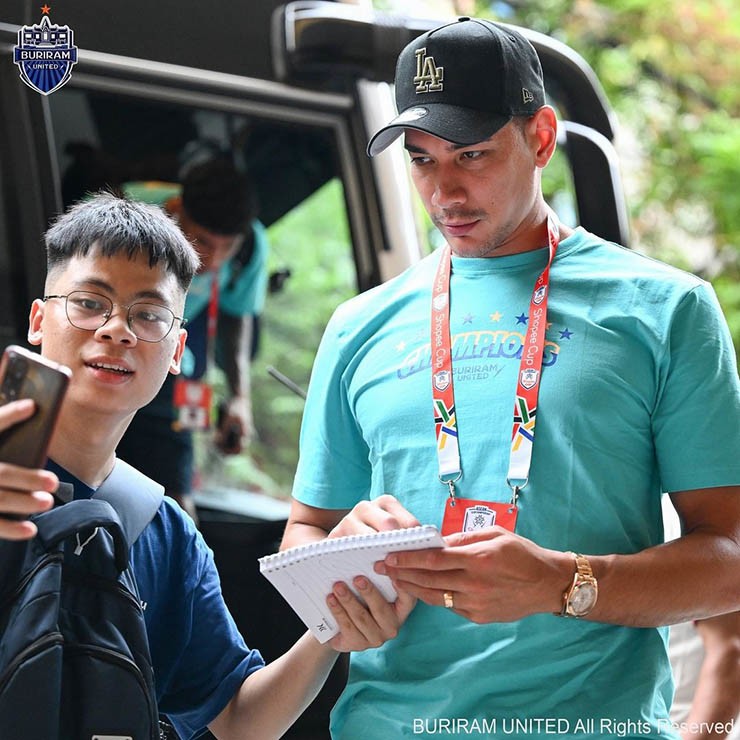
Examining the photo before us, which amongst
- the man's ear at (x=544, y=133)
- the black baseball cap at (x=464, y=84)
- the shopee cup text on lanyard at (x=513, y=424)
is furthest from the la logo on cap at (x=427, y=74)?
the shopee cup text on lanyard at (x=513, y=424)

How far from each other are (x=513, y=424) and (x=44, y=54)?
112 cm

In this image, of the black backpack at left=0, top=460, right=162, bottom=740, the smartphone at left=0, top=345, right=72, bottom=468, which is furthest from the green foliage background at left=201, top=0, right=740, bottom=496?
the smartphone at left=0, top=345, right=72, bottom=468

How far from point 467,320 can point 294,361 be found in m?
2.29

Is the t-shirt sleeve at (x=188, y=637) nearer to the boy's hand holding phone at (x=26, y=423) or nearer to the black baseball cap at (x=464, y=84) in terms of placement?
the boy's hand holding phone at (x=26, y=423)

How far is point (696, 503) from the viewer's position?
1.49 m

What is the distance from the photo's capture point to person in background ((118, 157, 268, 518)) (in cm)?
248

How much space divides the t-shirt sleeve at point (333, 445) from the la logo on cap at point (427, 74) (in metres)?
0.38

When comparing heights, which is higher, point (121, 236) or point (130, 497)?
point (121, 236)

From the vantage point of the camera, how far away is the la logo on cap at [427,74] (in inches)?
63.0

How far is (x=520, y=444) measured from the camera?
1.50 m

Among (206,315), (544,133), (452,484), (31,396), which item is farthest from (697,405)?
(206,315)

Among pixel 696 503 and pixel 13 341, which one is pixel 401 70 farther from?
pixel 13 341

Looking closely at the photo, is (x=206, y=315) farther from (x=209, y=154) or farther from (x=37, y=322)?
(x=37, y=322)

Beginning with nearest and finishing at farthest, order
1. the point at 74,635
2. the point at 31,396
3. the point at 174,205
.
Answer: the point at 31,396 < the point at 74,635 < the point at 174,205
